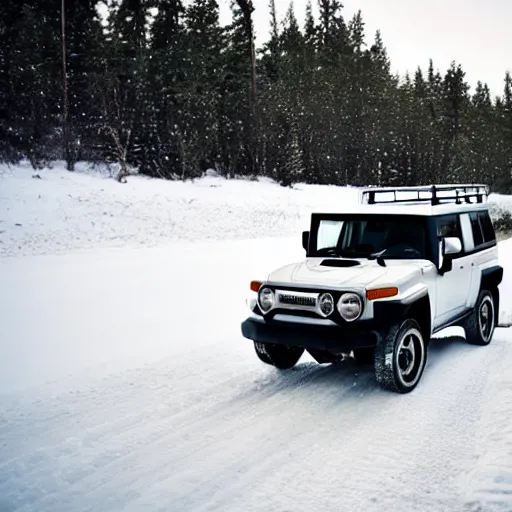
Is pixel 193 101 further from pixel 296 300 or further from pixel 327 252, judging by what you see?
pixel 296 300

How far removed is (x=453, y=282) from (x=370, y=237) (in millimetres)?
1151

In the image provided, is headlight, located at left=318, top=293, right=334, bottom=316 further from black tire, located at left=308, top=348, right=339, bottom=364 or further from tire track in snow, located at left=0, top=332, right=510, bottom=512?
tire track in snow, located at left=0, top=332, right=510, bottom=512

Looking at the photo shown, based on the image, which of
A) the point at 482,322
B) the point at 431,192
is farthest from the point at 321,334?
the point at 482,322

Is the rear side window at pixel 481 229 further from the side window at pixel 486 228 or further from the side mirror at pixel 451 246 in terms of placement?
the side mirror at pixel 451 246

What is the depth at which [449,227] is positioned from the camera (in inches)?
248

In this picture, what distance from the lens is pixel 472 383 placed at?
5.52m

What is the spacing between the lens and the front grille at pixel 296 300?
16.7 ft

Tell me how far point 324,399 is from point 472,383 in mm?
1704

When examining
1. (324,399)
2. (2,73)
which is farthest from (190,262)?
(2,73)

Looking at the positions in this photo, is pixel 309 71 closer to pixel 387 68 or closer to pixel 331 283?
pixel 387 68

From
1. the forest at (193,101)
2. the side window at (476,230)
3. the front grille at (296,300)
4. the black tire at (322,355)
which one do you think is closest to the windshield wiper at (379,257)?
the front grille at (296,300)

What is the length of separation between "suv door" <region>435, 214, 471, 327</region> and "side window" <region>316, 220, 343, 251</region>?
1.21m

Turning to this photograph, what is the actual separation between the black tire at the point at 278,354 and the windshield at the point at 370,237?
4.13 feet

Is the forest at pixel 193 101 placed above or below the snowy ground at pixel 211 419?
above
